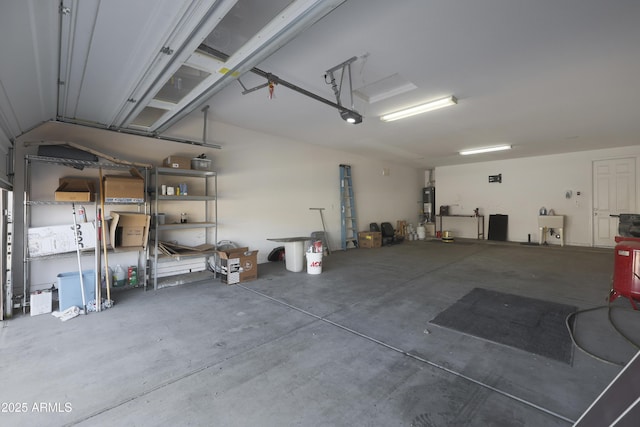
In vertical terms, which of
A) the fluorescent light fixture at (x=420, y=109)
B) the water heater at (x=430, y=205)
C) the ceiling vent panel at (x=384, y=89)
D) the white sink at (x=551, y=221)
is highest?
the ceiling vent panel at (x=384, y=89)

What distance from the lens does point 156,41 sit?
1.97 m

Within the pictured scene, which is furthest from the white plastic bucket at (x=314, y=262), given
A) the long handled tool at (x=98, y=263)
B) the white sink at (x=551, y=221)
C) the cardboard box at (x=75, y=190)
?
the white sink at (x=551, y=221)

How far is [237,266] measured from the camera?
4488mm

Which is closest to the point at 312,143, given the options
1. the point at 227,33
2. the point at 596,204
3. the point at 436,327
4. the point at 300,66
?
the point at 300,66

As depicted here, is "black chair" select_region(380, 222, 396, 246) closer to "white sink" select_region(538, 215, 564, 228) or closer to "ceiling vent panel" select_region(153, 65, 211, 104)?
"white sink" select_region(538, 215, 564, 228)

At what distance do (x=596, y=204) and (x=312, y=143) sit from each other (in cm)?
786

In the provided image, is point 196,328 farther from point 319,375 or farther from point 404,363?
point 404,363

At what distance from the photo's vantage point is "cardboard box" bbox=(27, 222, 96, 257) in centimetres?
336

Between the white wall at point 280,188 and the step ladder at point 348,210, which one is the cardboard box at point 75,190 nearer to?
the white wall at point 280,188

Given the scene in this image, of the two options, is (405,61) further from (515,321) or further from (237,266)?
(237,266)

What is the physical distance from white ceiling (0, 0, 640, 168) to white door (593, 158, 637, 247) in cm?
273

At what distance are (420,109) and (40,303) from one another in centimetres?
562

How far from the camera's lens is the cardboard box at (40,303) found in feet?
10.5

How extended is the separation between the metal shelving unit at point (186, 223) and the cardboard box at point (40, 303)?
3.65 ft
